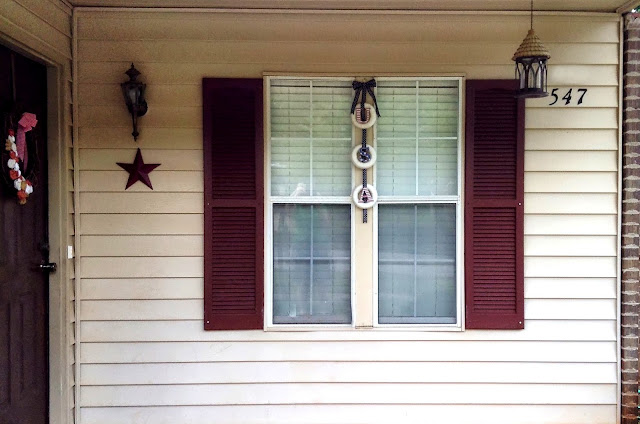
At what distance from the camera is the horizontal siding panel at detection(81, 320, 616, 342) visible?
3438 mm

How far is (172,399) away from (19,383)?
0.85 meters

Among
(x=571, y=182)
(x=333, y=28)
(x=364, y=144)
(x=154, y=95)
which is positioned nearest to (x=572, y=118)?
(x=571, y=182)

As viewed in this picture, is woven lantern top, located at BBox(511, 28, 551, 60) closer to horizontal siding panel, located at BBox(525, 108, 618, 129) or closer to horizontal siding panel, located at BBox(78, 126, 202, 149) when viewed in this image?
horizontal siding panel, located at BBox(525, 108, 618, 129)

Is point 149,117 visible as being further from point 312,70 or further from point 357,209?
point 357,209

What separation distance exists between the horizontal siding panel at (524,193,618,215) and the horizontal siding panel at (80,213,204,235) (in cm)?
199

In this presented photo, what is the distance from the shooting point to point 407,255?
3518 mm

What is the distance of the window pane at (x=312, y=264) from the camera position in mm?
3508

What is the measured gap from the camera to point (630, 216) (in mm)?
3453

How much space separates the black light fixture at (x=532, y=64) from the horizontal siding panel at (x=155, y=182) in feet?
6.18

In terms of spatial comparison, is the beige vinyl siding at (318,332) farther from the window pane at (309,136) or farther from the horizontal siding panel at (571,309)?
the window pane at (309,136)

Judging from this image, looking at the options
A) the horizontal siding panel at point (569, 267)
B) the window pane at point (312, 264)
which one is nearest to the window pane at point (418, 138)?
the window pane at point (312, 264)

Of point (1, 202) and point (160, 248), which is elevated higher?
point (1, 202)

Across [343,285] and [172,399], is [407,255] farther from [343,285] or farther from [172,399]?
[172,399]

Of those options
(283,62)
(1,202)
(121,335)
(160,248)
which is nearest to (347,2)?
(283,62)
